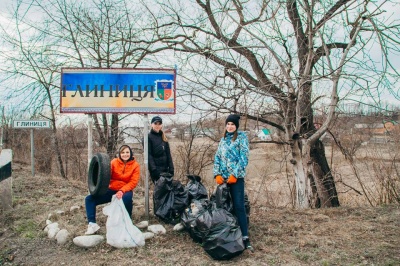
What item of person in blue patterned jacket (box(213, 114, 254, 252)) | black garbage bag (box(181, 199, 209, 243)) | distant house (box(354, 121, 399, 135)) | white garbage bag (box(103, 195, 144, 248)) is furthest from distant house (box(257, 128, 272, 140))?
white garbage bag (box(103, 195, 144, 248))

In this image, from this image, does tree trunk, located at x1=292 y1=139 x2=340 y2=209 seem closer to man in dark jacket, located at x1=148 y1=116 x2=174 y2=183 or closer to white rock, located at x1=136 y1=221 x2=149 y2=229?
man in dark jacket, located at x1=148 y1=116 x2=174 y2=183

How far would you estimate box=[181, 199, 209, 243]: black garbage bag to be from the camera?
4.33 metres

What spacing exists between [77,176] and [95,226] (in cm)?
906

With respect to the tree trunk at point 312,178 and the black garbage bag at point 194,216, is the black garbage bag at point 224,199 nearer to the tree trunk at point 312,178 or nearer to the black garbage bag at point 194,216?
the black garbage bag at point 194,216

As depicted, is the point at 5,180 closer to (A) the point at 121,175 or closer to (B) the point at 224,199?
(A) the point at 121,175

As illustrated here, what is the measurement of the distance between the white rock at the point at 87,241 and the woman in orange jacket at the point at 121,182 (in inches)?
17.2

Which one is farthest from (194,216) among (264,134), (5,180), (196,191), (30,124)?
(30,124)

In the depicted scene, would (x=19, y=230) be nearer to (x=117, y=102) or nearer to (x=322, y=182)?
(x=117, y=102)

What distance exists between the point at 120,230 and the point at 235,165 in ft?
5.33

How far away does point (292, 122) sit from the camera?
22.2 ft

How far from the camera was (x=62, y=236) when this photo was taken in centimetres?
462

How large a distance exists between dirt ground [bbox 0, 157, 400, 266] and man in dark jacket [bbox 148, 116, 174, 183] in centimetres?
74

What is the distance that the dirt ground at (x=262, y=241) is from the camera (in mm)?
3937

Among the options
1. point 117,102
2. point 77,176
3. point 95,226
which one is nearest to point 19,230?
point 95,226
